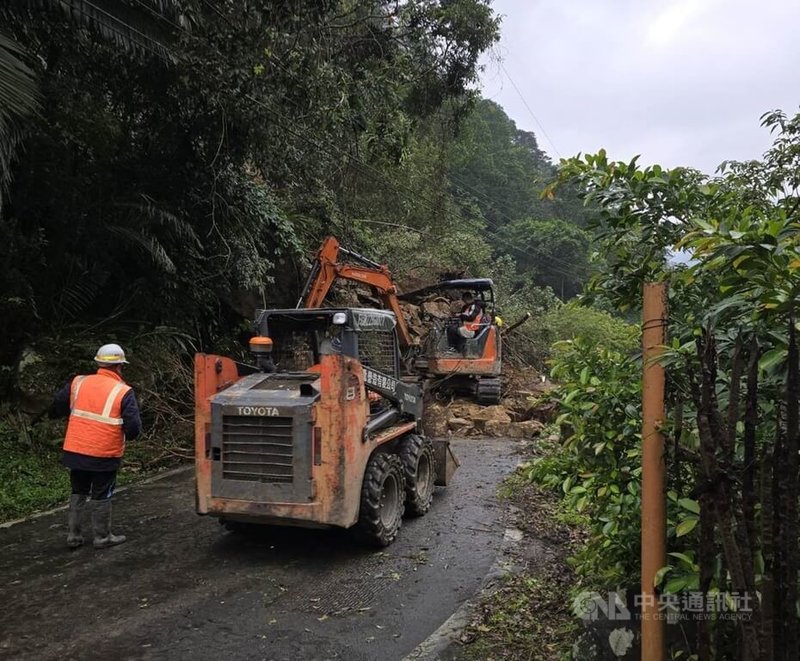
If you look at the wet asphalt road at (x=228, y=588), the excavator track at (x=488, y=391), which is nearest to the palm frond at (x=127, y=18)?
the wet asphalt road at (x=228, y=588)

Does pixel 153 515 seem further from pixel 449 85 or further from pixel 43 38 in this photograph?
pixel 449 85

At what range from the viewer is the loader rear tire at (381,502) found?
5.27 metres

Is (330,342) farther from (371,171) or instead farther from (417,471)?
(371,171)

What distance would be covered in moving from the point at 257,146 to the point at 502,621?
25.8 ft

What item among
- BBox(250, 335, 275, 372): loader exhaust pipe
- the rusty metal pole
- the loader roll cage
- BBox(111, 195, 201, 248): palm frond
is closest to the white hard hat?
BBox(250, 335, 275, 372): loader exhaust pipe

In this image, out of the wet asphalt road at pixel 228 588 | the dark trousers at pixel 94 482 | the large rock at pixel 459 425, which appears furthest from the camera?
the large rock at pixel 459 425

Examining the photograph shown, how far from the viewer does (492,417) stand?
473 inches

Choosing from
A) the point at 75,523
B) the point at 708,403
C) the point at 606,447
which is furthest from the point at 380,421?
the point at 708,403

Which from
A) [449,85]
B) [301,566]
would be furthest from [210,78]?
[449,85]

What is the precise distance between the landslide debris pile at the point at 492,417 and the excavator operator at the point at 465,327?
1301 millimetres

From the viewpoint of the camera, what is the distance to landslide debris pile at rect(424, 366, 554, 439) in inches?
448

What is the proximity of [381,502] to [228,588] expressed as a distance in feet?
4.80

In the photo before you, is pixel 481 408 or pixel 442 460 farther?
pixel 481 408

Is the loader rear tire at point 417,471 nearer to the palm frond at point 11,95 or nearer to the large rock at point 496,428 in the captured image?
the large rock at point 496,428
